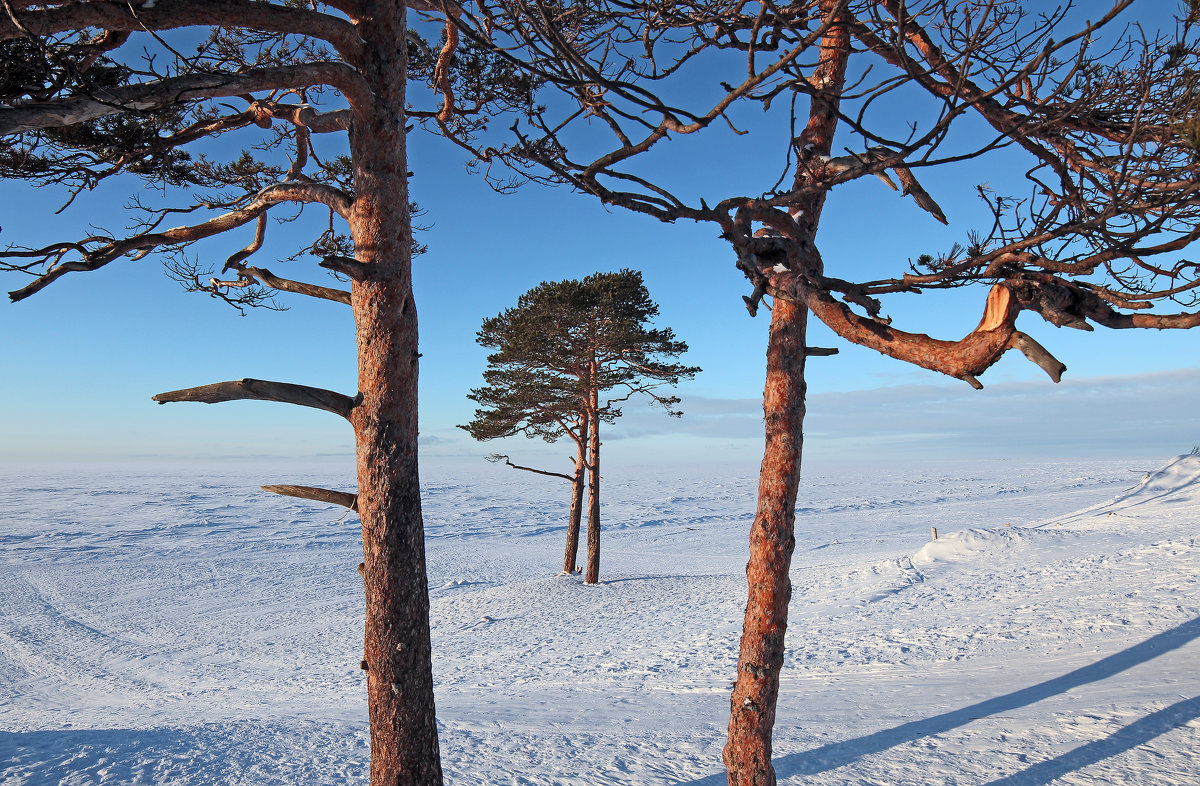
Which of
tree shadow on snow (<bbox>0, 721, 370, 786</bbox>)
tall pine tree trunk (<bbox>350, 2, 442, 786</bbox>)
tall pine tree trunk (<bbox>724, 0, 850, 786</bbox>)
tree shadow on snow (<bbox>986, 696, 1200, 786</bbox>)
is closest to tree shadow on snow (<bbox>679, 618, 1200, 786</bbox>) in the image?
tree shadow on snow (<bbox>986, 696, 1200, 786</bbox>)

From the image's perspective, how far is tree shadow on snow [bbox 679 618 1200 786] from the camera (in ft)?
22.4

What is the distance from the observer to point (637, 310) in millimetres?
18594

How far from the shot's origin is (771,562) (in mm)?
5566

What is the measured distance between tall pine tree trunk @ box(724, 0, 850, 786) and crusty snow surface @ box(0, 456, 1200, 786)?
167 cm

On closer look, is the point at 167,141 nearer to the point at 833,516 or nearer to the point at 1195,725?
the point at 1195,725

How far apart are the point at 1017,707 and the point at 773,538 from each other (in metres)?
5.73

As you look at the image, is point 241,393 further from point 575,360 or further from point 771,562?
point 575,360

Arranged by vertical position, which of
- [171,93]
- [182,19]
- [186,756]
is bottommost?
[186,756]

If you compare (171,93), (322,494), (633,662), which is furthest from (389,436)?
(633,662)

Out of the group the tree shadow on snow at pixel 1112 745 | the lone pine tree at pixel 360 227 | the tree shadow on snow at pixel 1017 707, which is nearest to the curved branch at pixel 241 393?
the lone pine tree at pixel 360 227

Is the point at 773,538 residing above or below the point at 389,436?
below

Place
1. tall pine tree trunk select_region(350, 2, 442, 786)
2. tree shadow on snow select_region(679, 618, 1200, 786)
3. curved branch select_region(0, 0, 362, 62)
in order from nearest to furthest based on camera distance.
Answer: curved branch select_region(0, 0, 362, 62) → tall pine tree trunk select_region(350, 2, 442, 786) → tree shadow on snow select_region(679, 618, 1200, 786)

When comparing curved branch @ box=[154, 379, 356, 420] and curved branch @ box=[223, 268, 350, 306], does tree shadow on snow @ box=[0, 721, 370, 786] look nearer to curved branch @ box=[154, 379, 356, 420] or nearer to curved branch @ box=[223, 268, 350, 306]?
curved branch @ box=[154, 379, 356, 420]

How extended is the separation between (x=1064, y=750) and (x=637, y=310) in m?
13.7
